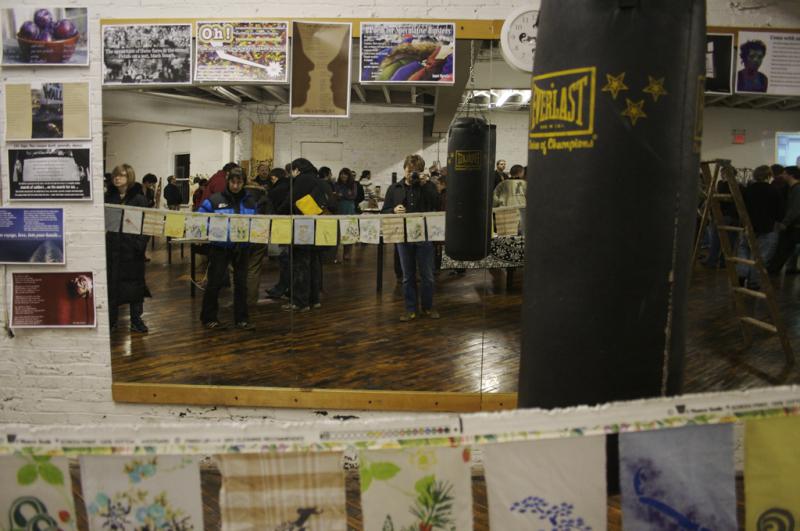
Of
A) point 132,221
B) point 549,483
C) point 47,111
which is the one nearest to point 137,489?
point 549,483

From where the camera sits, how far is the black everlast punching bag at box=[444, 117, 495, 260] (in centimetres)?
361

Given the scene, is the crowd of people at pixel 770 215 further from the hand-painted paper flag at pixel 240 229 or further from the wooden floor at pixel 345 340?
the hand-painted paper flag at pixel 240 229

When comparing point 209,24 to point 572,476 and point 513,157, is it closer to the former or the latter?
point 513,157

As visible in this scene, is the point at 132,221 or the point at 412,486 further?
the point at 132,221

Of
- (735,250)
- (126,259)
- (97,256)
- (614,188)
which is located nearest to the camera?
(614,188)

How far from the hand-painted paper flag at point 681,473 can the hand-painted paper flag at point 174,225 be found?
9.36 ft

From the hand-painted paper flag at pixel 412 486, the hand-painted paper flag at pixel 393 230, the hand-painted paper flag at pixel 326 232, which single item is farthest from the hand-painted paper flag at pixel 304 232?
the hand-painted paper flag at pixel 412 486

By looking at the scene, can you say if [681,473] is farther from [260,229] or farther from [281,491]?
[260,229]

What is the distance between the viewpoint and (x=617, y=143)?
5.38 feet

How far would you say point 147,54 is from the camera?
3361 millimetres

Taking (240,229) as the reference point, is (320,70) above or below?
above

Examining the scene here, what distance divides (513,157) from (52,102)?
2.27m

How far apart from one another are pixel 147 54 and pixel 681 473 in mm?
Answer: 3038

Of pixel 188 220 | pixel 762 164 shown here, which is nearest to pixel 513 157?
pixel 762 164
